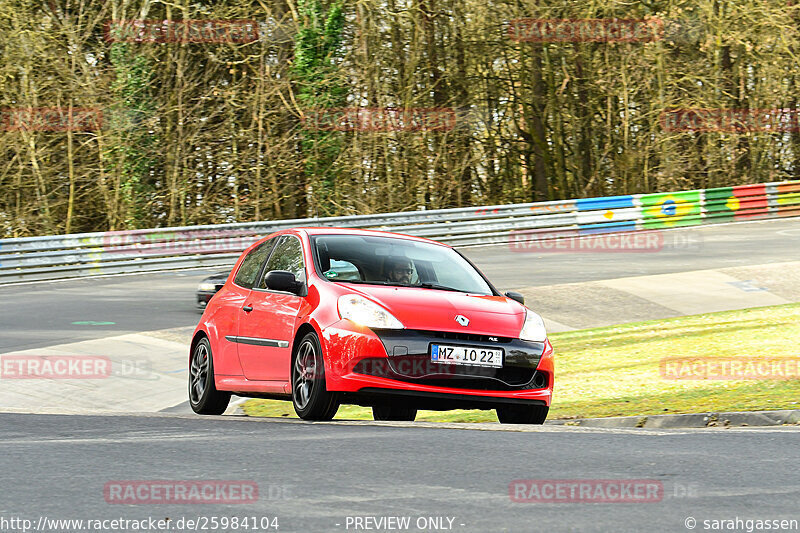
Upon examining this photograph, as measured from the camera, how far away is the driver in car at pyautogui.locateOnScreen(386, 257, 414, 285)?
9211mm

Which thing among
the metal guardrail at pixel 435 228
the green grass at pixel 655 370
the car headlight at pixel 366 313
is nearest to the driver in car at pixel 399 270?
the car headlight at pixel 366 313

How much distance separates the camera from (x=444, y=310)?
8469mm

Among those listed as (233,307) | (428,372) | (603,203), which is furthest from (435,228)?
(428,372)

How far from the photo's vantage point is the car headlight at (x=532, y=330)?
8.70 m

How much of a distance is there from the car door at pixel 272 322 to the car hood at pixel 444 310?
0.67 metres

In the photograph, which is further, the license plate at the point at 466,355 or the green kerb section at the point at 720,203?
the green kerb section at the point at 720,203

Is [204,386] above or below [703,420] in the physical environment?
above

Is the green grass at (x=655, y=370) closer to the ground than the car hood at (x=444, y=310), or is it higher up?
closer to the ground

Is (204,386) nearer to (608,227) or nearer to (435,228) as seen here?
(435,228)

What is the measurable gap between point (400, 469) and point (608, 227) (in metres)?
27.7

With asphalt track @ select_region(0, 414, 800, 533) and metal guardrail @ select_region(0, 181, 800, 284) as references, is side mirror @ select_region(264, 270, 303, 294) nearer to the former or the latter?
asphalt track @ select_region(0, 414, 800, 533)

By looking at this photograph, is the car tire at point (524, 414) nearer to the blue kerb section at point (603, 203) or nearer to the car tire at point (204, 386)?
the car tire at point (204, 386)

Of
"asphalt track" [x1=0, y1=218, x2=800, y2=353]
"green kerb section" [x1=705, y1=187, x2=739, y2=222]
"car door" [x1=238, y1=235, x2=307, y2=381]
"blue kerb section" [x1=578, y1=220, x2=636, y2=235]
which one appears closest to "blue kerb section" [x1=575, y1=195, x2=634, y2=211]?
"blue kerb section" [x1=578, y1=220, x2=636, y2=235]

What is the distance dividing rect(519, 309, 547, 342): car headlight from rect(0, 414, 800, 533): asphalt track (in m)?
0.68
